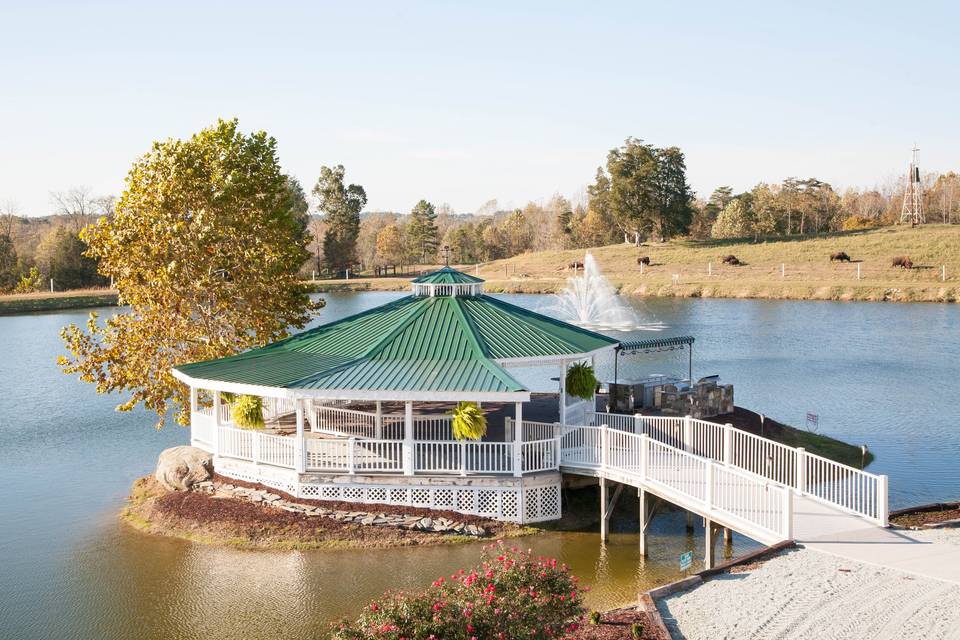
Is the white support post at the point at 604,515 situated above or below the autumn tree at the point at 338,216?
below

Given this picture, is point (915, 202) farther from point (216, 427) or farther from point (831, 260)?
point (216, 427)

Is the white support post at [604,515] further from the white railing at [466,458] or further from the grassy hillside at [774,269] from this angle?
the grassy hillside at [774,269]

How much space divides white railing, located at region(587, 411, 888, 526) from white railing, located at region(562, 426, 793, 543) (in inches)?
19.9

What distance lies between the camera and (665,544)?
18.1 metres

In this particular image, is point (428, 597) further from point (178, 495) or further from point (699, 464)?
point (178, 495)

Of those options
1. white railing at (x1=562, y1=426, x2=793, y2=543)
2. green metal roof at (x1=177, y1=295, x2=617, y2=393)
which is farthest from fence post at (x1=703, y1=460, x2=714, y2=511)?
green metal roof at (x1=177, y1=295, x2=617, y2=393)

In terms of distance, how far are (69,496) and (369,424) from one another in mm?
7334

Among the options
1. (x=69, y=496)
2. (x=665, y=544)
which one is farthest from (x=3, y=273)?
(x=665, y=544)

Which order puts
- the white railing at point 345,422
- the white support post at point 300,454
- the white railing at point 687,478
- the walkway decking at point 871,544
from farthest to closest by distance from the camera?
the white railing at point 345,422, the white support post at point 300,454, the white railing at point 687,478, the walkway decking at point 871,544

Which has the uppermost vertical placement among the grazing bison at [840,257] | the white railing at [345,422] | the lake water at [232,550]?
the grazing bison at [840,257]

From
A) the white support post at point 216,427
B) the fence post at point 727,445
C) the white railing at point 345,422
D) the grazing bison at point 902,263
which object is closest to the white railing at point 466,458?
the white railing at point 345,422

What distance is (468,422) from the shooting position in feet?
59.5

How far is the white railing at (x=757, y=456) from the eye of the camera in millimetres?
→ 15781

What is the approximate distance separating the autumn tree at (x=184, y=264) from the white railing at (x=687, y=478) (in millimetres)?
9937
